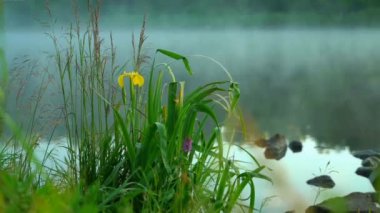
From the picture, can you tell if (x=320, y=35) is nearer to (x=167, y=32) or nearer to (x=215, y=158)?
(x=167, y=32)

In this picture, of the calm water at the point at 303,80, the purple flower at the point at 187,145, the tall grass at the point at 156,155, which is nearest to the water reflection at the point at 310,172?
the calm water at the point at 303,80

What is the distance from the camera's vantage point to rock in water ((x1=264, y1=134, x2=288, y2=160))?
7.58m

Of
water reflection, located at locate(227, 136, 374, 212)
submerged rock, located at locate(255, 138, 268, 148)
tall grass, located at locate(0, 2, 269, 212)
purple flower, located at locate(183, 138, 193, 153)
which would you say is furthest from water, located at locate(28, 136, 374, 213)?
purple flower, located at locate(183, 138, 193, 153)

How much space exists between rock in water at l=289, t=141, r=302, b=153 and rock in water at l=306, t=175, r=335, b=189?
182 cm

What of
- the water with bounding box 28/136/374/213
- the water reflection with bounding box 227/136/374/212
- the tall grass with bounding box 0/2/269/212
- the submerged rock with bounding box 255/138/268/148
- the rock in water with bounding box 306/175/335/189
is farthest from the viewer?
the submerged rock with bounding box 255/138/268/148

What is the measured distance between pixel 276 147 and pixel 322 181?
1.98 meters

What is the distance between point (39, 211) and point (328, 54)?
25050 mm

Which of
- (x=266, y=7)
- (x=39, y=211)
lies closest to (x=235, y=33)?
(x=266, y=7)

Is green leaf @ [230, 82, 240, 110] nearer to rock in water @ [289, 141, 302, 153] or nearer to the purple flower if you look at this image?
the purple flower

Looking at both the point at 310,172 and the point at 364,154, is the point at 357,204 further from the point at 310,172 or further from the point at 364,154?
the point at 364,154

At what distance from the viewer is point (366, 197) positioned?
16.6ft

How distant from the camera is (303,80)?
16.8 m

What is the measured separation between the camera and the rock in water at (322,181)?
583 centimetres

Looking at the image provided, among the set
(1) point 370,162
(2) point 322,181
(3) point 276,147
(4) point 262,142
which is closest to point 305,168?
(1) point 370,162
